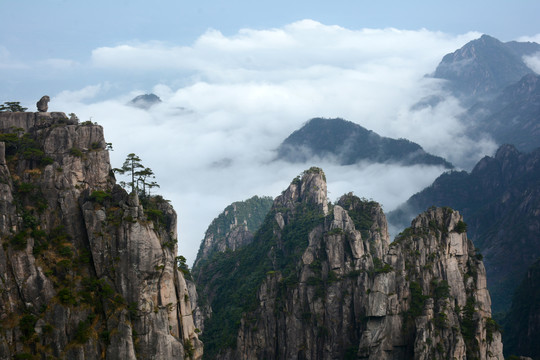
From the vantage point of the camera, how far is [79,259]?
317ft

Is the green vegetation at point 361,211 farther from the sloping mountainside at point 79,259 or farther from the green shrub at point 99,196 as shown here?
the green shrub at point 99,196

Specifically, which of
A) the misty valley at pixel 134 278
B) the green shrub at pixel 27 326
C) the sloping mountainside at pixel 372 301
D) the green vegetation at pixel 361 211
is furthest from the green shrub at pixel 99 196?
the green vegetation at pixel 361 211

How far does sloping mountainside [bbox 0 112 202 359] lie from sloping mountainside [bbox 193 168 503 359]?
4636cm

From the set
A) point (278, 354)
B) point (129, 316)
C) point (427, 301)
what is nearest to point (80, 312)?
point (129, 316)

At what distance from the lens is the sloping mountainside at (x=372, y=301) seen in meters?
130

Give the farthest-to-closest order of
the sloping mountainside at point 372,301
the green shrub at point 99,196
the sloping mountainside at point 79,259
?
the sloping mountainside at point 372,301 < the green shrub at point 99,196 < the sloping mountainside at point 79,259

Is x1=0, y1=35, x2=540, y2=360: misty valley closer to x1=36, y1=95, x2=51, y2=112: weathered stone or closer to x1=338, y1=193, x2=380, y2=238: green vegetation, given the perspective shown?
x1=36, y1=95, x2=51, y2=112: weathered stone

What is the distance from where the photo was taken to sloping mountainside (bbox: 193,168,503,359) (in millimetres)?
129625

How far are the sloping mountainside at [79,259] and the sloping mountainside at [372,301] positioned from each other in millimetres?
46359

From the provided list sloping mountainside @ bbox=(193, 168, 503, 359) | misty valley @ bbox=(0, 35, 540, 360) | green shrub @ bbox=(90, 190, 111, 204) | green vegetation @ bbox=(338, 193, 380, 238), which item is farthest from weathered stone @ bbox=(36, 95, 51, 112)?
green vegetation @ bbox=(338, 193, 380, 238)

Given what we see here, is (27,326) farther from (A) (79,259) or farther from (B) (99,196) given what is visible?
(B) (99,196)

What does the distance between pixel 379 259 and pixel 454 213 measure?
2754 cm

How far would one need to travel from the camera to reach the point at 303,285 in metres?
158

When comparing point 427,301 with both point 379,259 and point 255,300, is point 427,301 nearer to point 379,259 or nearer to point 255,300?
point 379,259
